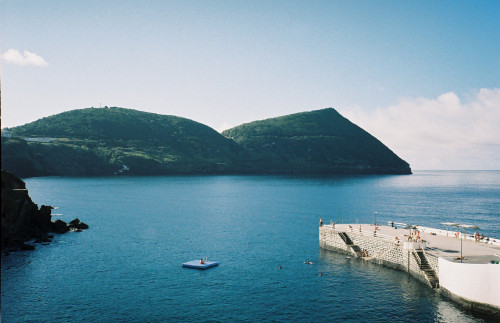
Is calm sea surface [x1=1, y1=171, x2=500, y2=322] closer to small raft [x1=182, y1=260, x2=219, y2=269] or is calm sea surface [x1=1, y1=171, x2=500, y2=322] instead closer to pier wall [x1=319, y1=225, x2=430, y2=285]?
small raft [x1=182, y1=260, x2=219, y2=269]

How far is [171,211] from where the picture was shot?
121m

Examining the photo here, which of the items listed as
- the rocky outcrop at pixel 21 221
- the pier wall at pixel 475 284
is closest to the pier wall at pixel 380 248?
the pier wall at pixel 475 284

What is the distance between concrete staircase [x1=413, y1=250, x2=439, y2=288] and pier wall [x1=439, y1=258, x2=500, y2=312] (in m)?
3.12

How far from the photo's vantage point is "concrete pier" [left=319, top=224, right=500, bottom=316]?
38.2 metres

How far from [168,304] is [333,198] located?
129 metres

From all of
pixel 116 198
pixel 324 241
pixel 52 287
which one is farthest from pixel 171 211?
pixel 52 287

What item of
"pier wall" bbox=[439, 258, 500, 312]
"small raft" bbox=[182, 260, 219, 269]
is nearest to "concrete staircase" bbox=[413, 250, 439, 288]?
"pier wall" bbox=[439, 258, 500, 312]

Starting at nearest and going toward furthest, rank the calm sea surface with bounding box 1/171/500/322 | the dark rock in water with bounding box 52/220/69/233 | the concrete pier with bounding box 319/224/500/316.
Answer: the concrete pier with bounding box 319/224/500/316
the calm sea surface with bounding box 1/171/500/322
the dark rock in water with bounding box 52/220/69/233

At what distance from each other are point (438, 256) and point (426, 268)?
2.49 meters

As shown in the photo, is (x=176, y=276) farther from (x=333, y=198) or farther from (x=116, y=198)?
(x=333, y=198)

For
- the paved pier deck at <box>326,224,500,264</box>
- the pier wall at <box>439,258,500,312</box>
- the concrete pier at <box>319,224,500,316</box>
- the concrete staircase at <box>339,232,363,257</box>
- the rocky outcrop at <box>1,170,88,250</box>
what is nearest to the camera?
the pier wall at <box>439,258,500,312</box>

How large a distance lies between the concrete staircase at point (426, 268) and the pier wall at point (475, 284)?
3115 millimetres

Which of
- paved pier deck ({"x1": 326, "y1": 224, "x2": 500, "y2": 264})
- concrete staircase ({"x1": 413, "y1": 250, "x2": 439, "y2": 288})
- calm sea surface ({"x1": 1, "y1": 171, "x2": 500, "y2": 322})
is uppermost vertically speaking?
paved pier deck ({"x1": 326, "y1": 224, "x2": 500, "y2": 264})

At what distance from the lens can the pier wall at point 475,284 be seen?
123 feet
